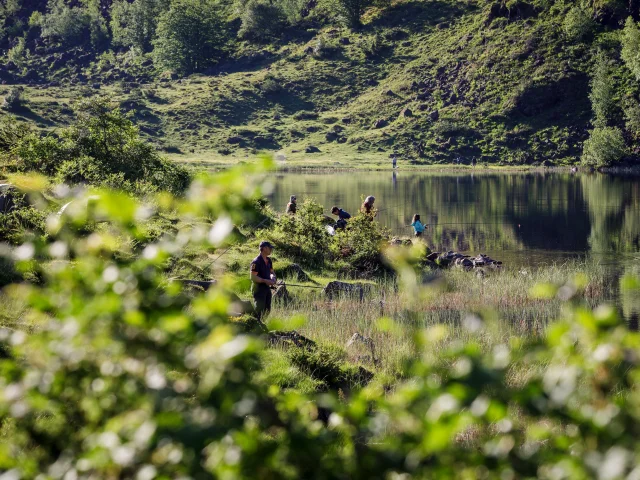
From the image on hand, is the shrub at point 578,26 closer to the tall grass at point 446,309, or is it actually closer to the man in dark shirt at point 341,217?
the tall grass at point 446,309

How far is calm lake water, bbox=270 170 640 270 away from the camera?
31.7m

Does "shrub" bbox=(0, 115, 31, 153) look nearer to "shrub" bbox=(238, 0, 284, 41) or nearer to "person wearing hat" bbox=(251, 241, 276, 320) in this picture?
"person wearing hat" bbox=(251, 241, 276, 320)

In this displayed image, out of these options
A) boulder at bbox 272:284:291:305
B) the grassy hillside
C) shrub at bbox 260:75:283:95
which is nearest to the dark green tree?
the grassy hillside

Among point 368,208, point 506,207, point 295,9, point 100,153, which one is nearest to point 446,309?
point 368,208

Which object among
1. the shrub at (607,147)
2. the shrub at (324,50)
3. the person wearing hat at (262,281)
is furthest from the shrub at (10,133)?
the shrub at (324,50)

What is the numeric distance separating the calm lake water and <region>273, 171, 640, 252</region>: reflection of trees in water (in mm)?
48

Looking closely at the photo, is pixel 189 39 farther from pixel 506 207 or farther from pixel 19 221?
pixel 19 221

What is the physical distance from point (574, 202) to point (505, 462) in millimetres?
52098

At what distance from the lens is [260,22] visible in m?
179

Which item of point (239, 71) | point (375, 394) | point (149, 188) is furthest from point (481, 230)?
point (239, 71)

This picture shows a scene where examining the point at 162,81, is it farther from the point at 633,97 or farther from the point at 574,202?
the point at 574,202

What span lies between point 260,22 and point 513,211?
145 m

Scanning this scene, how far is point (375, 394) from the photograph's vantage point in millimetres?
3688

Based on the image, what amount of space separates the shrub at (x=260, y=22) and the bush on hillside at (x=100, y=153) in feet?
515
